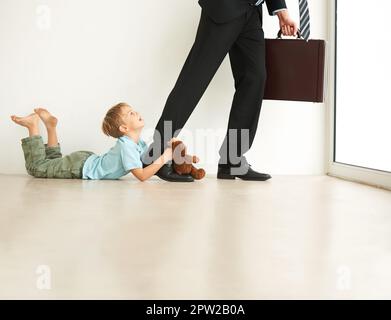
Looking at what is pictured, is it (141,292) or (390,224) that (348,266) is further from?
(390,224)

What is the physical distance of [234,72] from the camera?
2.91m

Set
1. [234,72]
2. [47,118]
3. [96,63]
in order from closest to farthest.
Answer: [234,72], [47,118], [96,63]

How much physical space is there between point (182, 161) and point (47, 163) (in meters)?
0.65

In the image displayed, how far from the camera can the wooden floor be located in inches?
40.2

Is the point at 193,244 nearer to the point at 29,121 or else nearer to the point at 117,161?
the point at 117,161

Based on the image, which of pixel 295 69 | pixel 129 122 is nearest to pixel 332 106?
pixel 295 69

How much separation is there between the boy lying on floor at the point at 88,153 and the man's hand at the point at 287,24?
77 cm

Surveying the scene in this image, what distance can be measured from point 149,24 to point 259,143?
0.85 meters

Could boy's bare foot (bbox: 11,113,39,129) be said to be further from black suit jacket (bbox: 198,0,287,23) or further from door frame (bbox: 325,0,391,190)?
door frame (bbox: 325,0,391,190)

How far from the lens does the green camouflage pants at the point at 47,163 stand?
9.49ft

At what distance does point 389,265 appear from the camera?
3.91 ft

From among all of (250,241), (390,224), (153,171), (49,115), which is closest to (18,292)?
(250,241)

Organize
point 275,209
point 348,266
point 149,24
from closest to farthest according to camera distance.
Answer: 1. point 348,266
2. point 275,209
3. point 149,24

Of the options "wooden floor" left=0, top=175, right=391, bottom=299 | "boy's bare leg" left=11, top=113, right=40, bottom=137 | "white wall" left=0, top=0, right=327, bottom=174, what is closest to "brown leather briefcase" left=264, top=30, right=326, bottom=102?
"white wall" left=0, top=0, right=327, bottom=174
